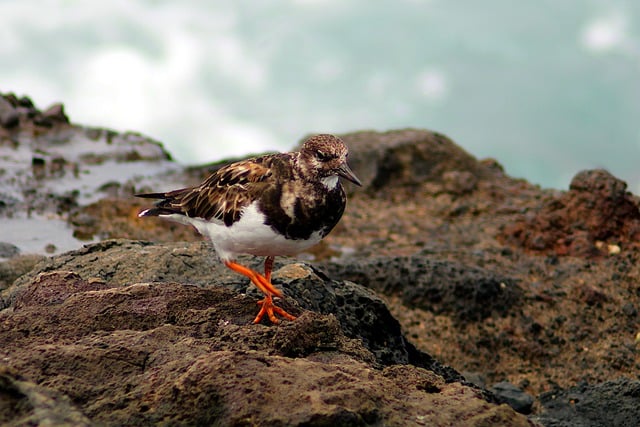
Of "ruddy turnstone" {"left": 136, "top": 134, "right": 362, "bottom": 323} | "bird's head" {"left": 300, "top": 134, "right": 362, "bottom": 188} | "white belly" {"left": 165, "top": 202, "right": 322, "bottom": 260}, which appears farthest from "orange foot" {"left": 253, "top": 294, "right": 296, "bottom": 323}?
"bird's head" {"left": 300, "top": 134, "right": 362, "bottom": 188}

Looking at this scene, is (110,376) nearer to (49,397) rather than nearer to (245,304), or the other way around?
(49,397)

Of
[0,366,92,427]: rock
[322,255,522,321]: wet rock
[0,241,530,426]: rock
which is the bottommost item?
[0,366,92,427]: rock

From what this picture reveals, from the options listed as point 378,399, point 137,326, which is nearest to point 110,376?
point 137,326

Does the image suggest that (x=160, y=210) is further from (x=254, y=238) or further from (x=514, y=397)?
(x=514, y=397)

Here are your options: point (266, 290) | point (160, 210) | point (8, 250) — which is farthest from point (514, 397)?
point (8, 250)

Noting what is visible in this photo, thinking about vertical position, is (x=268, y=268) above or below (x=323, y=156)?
below

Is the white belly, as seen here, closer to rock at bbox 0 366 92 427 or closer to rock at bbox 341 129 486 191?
rock at bbox 0 366 92 427
